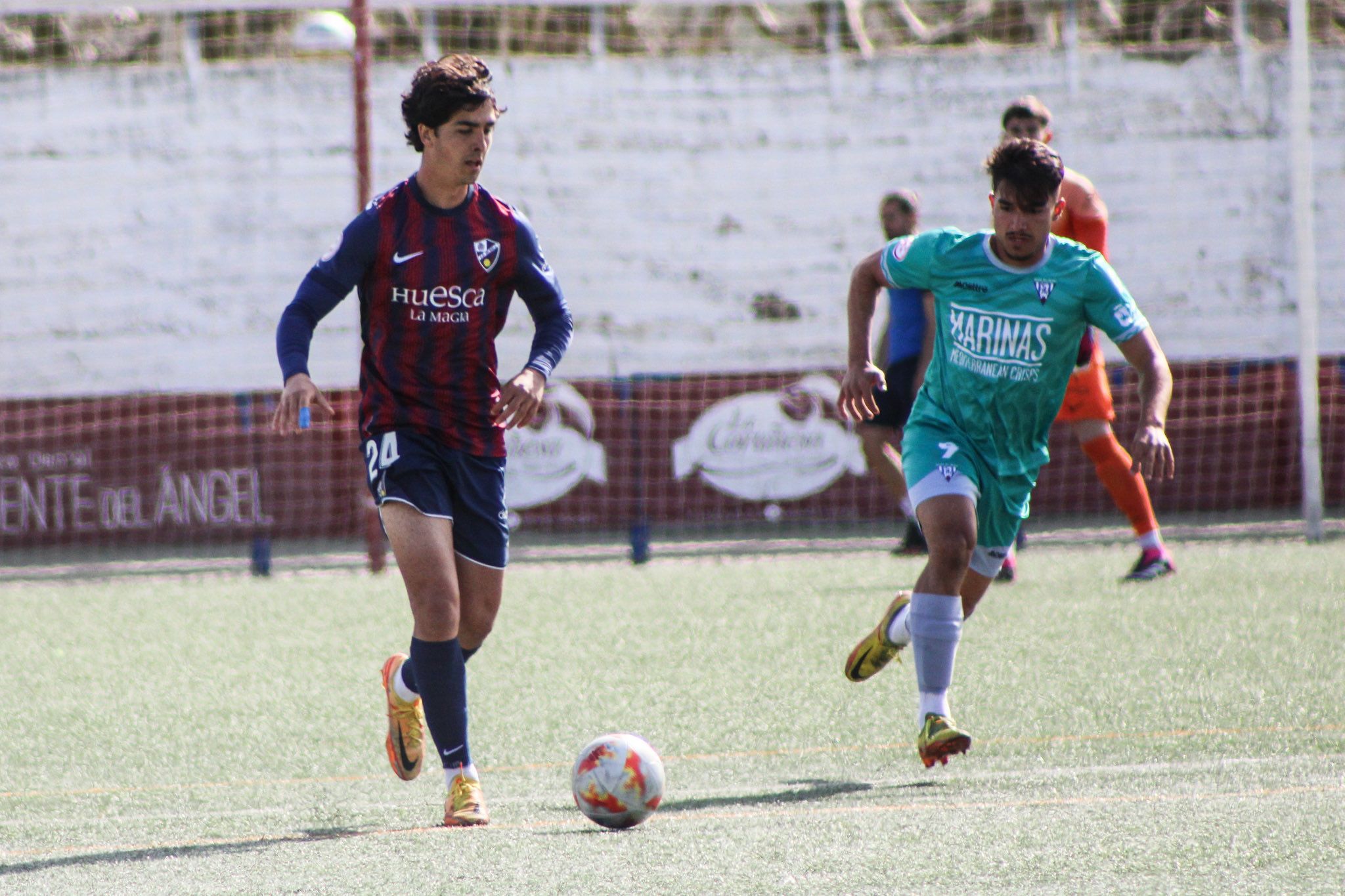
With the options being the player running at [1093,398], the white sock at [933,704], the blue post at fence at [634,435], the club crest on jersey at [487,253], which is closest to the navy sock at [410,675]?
the club crest on jersey at [487,253]

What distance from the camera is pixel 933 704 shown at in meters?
4.48

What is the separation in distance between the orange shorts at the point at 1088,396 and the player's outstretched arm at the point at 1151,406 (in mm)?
2917

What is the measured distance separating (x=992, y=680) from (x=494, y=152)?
11.3 metres

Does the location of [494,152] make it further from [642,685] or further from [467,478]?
[467,478]

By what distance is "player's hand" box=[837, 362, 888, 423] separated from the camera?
470cm

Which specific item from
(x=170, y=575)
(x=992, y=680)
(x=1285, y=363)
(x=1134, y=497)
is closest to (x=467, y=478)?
(x=992, y=680)

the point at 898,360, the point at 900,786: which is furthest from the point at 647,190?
the point at 900,786

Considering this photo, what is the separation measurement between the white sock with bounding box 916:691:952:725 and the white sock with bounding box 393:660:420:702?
1334mm

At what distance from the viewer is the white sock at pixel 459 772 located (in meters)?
4.14

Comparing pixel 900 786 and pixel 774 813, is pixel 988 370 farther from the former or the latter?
pixel 774 813

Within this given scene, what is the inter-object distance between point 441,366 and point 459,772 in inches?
40.1

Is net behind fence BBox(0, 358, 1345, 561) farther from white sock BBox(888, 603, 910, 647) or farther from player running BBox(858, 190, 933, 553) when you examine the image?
white sock BBox(888, 603, 910, 647)

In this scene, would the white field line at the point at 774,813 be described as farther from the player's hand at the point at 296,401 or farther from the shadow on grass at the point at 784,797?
the player's hand at the point at 296,401

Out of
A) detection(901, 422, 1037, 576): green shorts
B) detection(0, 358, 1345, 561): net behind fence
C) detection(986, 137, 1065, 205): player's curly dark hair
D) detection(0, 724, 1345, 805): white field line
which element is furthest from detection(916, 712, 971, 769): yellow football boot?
detection(0, 358, 1345, 561): net behind fence
